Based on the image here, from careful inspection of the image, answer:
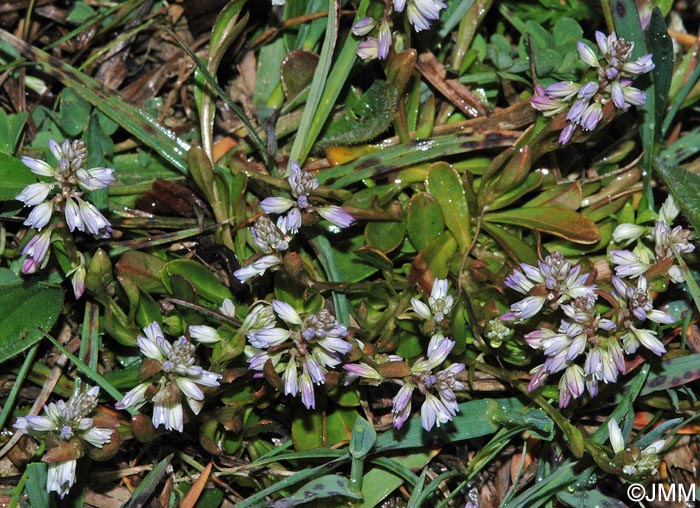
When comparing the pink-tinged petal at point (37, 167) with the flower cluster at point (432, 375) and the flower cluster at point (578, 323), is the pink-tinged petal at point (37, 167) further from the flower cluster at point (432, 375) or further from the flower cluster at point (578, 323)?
the flower cluster at point (578, 323)

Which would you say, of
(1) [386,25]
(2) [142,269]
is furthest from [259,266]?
(1) [386,25]

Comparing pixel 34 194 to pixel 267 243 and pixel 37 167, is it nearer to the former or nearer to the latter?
pixel 37 167

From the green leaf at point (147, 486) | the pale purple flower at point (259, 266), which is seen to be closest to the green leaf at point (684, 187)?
the pale purple flower at point (259, 266)

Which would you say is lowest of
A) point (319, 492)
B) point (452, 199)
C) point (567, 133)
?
A: point (319, 492)

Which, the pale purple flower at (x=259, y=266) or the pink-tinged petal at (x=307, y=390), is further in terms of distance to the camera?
the pale purple flower at (x=259, y=266)

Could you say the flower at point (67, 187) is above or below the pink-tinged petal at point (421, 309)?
above

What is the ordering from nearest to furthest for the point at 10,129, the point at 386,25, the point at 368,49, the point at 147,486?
the point at 147,486
the point at 386,25
the point at 368,49
the point at 10,129

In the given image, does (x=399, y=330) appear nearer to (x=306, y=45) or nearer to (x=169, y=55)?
(x=306, y=45)

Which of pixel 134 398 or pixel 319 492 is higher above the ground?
pixel 134 398
